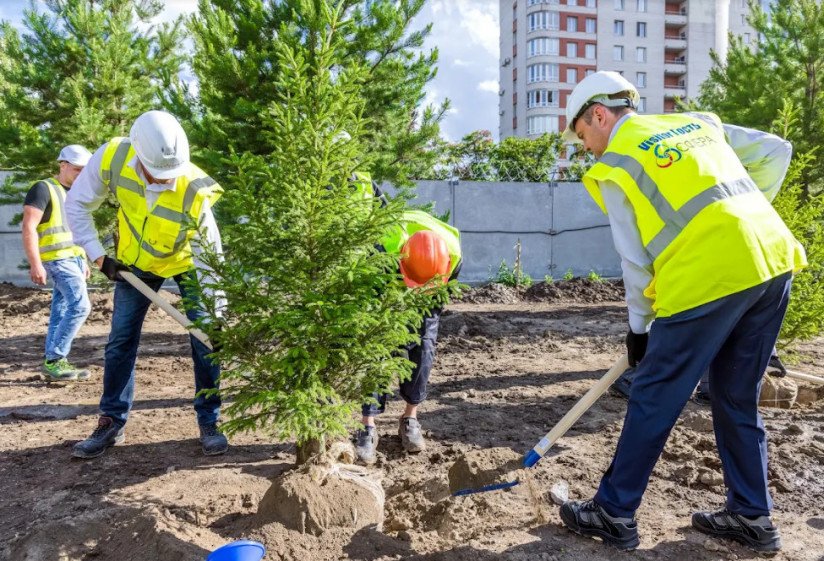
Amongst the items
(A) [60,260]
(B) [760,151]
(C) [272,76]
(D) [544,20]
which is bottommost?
(A) [60,260]

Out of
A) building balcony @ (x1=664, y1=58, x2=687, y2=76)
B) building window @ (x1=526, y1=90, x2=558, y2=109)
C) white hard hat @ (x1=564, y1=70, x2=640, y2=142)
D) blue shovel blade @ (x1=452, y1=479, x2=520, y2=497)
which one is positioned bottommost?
blue shovel blade @ (x1=452, y1=479, x2=520, y2=497)

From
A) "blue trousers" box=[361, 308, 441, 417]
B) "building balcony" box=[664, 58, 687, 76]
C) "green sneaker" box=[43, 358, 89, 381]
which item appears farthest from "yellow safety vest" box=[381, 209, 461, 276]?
"building balcony" box=[664, 58, 687, 76]

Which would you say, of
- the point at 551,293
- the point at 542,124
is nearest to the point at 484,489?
the point at 551,293

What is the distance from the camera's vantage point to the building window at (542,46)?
158ft

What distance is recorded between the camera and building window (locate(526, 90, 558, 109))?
160 feet

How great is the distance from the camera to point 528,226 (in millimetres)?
14508

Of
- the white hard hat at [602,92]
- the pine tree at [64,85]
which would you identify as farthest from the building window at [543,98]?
the white hard hat at [602,92]

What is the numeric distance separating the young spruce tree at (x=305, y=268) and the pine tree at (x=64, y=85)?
8325mm

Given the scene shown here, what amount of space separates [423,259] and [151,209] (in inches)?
67.3

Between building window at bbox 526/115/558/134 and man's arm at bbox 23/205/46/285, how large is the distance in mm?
46039

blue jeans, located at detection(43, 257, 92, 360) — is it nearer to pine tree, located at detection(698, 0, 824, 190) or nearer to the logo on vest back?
the logo on vest back

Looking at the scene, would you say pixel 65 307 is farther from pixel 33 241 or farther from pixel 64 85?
pixel 64 85

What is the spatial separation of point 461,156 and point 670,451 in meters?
14.3

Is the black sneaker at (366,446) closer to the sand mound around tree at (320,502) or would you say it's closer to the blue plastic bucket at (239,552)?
the sand mound around tree at (320,502)
